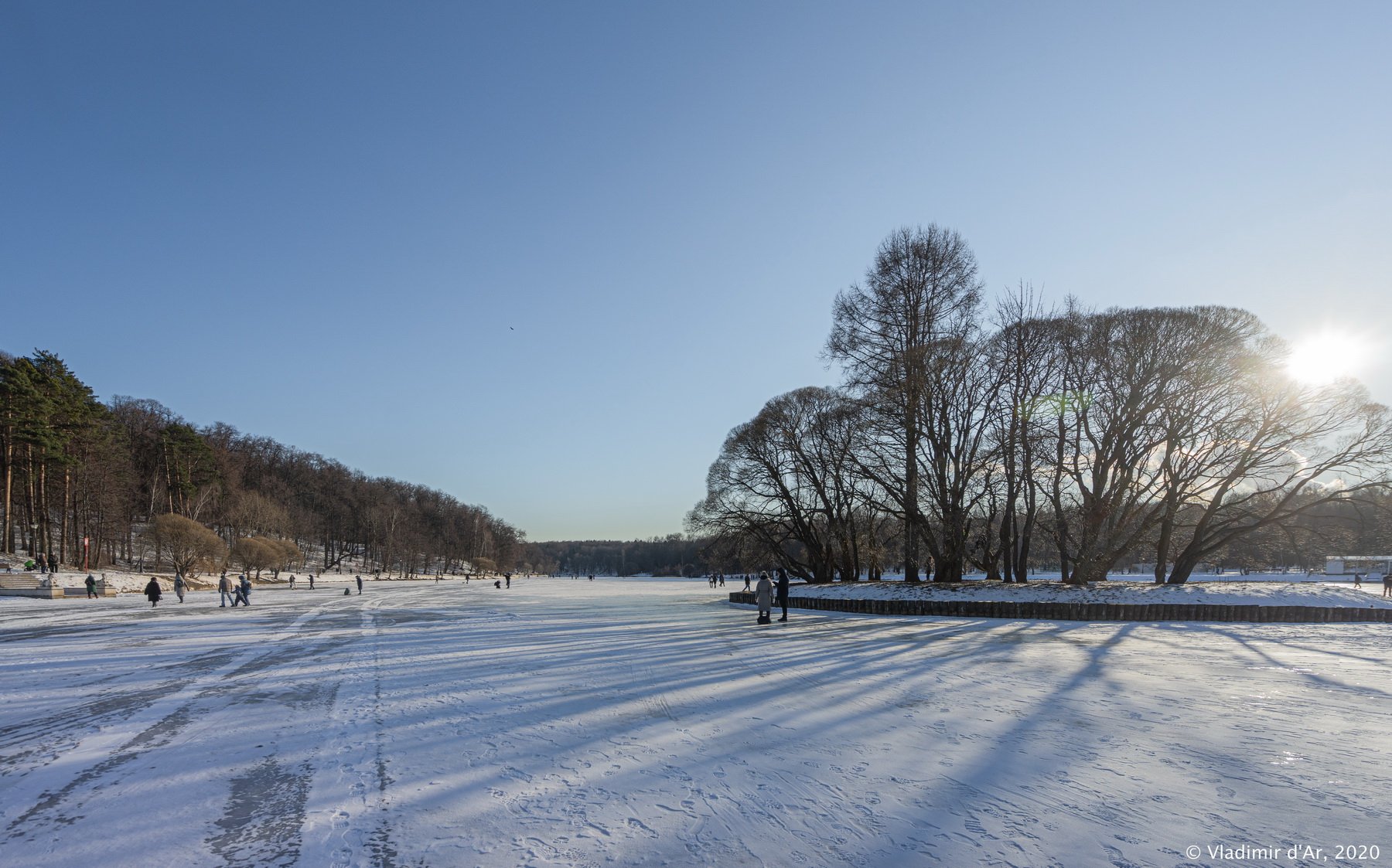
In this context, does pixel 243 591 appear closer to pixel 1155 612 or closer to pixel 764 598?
pixel 764 598

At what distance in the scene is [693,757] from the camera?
6.35 metres

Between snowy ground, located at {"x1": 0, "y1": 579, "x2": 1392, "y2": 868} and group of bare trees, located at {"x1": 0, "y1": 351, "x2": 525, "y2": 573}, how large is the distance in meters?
42.8

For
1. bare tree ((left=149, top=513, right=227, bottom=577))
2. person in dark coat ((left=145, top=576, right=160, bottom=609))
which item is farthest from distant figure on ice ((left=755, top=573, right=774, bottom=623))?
bare tree ((left=149, top=513, right=227, bottom=577))

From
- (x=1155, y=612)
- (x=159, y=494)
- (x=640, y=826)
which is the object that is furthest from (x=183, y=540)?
(x=1155, y=612)

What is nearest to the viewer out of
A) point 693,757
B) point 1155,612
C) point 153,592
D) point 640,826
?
point 640,826

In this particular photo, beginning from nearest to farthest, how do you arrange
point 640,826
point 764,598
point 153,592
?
point 640,826 < point 764,598 < point 153,592

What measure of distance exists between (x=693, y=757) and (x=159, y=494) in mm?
80381

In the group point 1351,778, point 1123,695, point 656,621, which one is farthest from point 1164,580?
point 1351,778

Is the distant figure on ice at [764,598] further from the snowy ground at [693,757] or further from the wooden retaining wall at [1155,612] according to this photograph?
the wooden retaining wall at [1155,612]

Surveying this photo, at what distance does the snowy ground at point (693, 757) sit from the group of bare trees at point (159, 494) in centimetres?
4283

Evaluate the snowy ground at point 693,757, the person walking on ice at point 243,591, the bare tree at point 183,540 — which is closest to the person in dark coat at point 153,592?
the person walking on ice at point 243,591

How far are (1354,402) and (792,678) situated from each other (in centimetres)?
2910

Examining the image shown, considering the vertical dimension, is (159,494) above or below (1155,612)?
above

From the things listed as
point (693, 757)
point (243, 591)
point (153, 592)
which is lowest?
point (243, 591)
